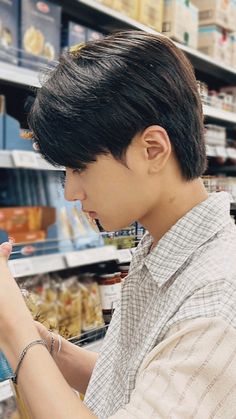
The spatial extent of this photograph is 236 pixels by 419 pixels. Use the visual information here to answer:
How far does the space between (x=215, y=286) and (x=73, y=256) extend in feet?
4.85

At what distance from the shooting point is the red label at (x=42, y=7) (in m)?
2.11

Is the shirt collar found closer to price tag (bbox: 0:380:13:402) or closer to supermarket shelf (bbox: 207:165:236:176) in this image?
price tag (bbox: 0:380:13:402)

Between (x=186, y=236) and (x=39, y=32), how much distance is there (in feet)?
4.98

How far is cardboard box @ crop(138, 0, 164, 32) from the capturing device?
2443 mm

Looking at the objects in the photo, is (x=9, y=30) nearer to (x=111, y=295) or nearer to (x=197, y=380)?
(x=111, y=295)

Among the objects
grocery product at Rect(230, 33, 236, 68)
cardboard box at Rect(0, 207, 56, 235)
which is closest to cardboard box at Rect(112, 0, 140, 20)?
cardboard box at Rect(0, 207, 56, 235)

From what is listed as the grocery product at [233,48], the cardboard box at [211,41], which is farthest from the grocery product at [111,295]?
the grocery product at [233,48]

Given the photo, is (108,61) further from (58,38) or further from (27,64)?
(58,38)

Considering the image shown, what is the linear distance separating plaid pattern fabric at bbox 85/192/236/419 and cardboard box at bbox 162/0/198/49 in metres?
1.90

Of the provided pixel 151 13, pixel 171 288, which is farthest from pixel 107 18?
pixel 171 288

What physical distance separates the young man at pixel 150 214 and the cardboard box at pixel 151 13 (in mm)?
1703

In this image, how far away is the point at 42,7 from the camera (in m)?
2.12

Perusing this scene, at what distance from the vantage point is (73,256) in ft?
7.13

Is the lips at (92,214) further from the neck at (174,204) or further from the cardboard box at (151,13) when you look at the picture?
the cardboard box at (151,13)
